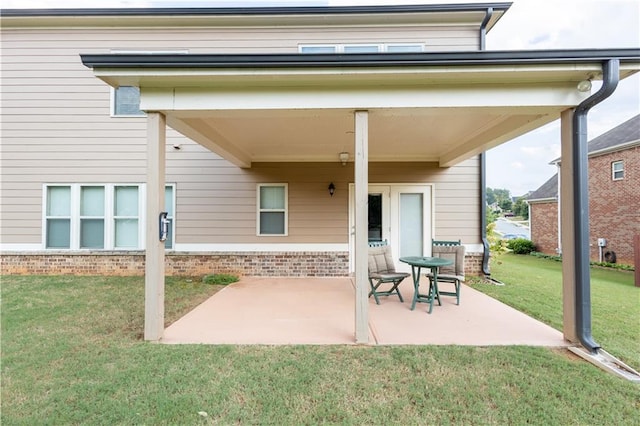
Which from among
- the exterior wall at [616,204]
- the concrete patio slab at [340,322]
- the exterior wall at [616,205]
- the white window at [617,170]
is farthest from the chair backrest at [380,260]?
the white window at [617,170]

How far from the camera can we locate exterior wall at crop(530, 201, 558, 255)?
1390cm

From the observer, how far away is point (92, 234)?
6.94 metres

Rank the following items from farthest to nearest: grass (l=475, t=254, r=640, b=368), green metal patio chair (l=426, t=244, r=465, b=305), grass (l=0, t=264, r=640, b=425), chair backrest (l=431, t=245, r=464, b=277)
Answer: chair backrest (l=431, t=245, r=464, b=277)
green metal patio chair (l=426, t=244, r=465, b=305)
grass (l=475, t=254, r=640, b=368)
grass (l=0, t=264, r=640, b=425)

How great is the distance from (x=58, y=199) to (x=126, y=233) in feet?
5.85

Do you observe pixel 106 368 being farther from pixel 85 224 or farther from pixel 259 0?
pixel 259 0

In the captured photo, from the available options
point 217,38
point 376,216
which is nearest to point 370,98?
point 376,216

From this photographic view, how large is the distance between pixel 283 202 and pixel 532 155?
5613 centimetres

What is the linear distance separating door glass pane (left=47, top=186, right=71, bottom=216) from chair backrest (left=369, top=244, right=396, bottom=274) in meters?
7.12

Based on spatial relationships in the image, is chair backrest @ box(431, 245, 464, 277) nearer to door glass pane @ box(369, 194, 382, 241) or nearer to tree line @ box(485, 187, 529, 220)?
door glass pane @ box(369, 194, 382, 241)

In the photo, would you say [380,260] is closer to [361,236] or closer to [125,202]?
[361,236]

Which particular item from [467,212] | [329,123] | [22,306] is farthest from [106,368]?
[467,212]

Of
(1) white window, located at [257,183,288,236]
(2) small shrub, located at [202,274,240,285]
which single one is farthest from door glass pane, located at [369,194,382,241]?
(2) small shrub, located at [202,274,240,285]

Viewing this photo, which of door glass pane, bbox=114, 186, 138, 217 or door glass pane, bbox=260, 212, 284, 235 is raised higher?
door glass pane, bbox=114, 186, 138, 217

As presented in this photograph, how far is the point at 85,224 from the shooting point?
6.93 meters
